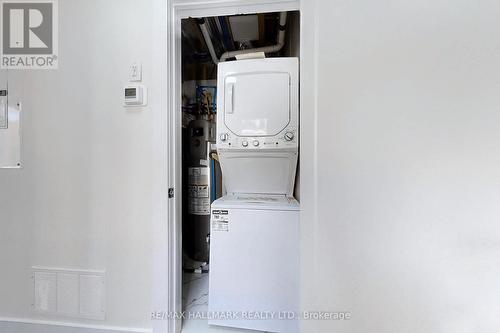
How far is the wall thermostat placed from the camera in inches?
46.3

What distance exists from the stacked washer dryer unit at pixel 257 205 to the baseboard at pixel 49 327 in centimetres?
56

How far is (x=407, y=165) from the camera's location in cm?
62

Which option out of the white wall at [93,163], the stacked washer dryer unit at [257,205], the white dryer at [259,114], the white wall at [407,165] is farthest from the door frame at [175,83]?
the white wall at [407,165]

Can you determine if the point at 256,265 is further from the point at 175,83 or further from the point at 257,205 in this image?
the point at 175,83

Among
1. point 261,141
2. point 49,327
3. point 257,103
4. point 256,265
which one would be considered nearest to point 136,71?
point 257,103

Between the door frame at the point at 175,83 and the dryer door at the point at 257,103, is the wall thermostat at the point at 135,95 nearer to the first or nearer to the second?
the door frame at the point at 175,83

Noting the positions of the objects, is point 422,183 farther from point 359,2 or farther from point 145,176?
point 145,176

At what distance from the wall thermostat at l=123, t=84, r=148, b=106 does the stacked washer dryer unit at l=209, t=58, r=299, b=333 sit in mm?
511

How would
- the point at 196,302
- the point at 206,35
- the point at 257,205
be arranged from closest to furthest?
the point at 257,205 < the point at 196,302 < the point at 206,35

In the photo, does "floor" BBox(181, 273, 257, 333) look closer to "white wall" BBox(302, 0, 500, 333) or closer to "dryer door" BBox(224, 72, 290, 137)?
"white wall" BBox(302, 0, 500, 333)

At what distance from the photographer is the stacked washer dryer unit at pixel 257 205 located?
4.12 feet

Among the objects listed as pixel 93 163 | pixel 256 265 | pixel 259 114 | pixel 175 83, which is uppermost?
pixel 175 83

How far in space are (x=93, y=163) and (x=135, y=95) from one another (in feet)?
1.61

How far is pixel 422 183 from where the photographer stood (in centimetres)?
61
